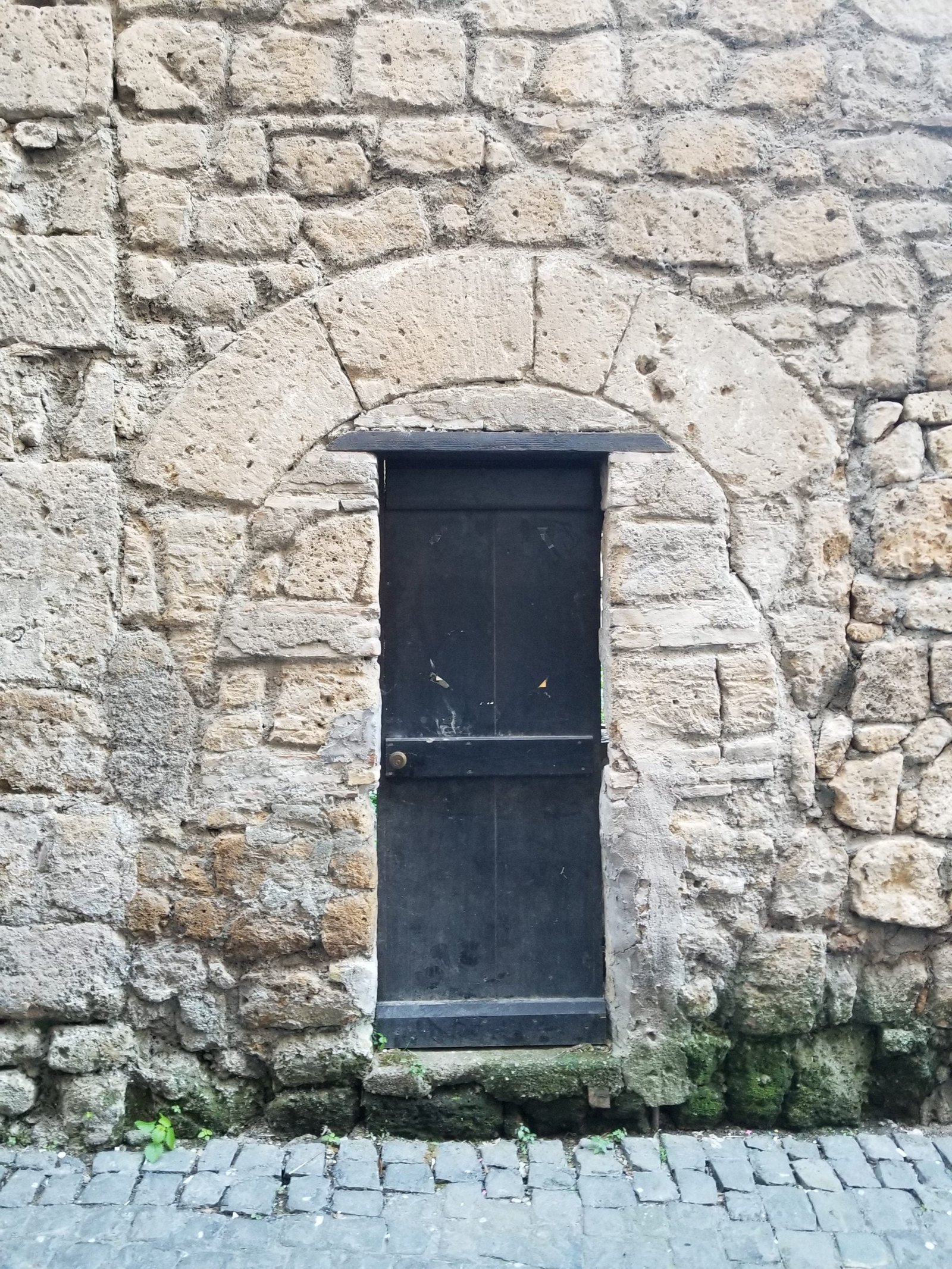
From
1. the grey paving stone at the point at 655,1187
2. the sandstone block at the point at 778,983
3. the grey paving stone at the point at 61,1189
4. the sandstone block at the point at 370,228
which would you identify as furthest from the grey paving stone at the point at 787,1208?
the sandstone block at the point at 370,228

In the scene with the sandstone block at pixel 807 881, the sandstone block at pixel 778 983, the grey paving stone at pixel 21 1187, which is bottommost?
the grey paving stone at pixel 21 1187

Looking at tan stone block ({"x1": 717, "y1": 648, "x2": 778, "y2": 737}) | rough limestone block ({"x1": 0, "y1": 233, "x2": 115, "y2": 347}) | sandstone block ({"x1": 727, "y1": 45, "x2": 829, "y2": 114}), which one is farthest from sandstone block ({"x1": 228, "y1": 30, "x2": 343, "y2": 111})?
tan stone block ({"x1": 717, "y1": 648, "x2": 778, "y2": 737})

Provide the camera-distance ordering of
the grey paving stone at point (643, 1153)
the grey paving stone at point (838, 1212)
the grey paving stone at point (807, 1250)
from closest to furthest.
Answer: the grey paving stone at point (807, 1250), the grey paving stone at point (838, 1212), the grey paving stone at point (643, 1153)

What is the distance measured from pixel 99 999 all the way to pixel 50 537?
126 centimetres

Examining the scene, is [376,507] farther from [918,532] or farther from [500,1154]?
[500,1154]

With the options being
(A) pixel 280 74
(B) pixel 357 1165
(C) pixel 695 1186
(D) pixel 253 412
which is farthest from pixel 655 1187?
(A) pixel 280 74

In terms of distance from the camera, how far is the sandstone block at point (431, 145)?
270 cm

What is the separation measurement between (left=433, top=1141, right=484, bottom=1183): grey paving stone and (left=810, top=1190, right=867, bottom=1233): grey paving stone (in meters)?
0.67

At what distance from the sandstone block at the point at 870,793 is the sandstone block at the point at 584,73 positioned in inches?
80.4

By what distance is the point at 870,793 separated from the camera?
270 centimetres

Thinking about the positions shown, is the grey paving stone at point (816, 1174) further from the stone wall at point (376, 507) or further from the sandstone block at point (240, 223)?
the sandstone block at point (240, 223)

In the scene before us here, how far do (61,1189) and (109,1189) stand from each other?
4.6 inches

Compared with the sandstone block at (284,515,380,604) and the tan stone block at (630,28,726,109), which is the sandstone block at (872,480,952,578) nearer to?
the tan stone block at (630,28,726,109)

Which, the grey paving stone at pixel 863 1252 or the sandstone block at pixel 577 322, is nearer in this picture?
the grey paving stone at pixel 863 1252
